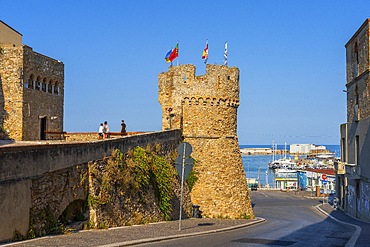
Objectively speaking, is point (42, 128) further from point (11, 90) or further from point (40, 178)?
point (40, 178)

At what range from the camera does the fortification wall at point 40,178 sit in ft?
42.4

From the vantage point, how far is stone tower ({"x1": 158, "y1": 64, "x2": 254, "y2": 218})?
1150 inches

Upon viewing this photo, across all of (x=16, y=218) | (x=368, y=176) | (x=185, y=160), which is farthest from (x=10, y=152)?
(x=368, y=176)

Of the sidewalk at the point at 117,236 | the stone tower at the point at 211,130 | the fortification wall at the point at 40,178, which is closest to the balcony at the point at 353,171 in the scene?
the stone tower at the point at 211,130

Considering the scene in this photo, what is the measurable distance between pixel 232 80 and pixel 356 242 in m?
15.3

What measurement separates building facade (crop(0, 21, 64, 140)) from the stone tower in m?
7.43

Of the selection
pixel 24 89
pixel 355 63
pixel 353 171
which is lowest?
pixel 353 171

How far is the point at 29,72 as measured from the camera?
1153 inches

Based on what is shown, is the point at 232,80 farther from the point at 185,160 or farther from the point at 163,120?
the point at 185,160

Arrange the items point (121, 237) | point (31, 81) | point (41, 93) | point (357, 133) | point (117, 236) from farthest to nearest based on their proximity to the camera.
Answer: point (357, 133) < point (41, 93) < point (31, 81) < point (117, 236) < point (121, 237)

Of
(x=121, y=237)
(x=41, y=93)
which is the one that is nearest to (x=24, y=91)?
(x=41, y=93)

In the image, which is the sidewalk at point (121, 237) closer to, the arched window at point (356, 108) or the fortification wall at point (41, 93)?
the fortification wall at point (41, 93)

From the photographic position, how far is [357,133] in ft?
123

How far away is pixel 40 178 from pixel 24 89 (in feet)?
50.3
